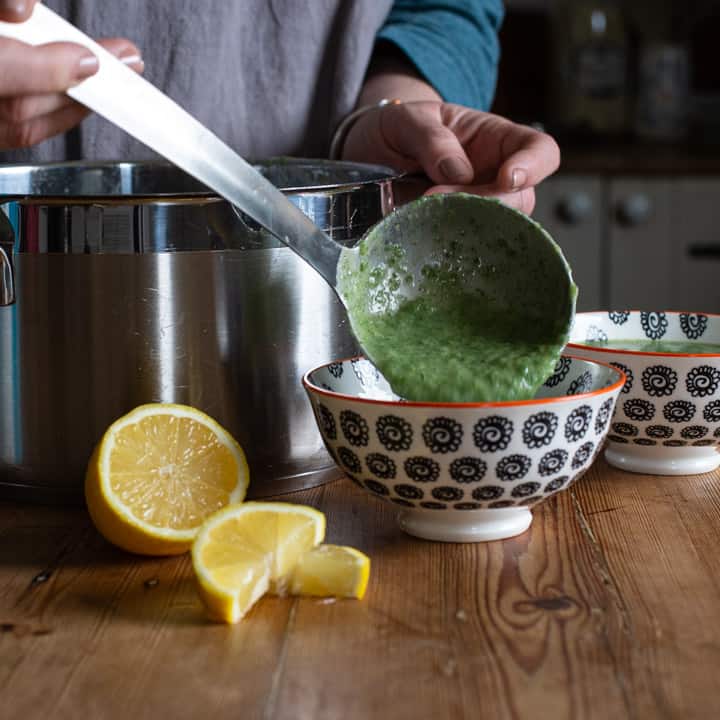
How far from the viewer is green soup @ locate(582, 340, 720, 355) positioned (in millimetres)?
960

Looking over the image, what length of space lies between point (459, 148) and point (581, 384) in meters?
0.27

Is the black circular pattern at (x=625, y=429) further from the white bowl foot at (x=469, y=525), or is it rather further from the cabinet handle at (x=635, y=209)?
the cabinet handle at (x=635, y=209)

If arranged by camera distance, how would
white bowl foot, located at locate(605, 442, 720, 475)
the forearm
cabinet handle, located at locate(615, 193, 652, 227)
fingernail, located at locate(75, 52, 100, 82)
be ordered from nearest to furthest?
fingernail, located at locate(75, 52, 100, 82)
white bowl foot, located at locate(605, 442, 720, 475)
the forearm
cabinet handle, located at locate(615, 193, 652, 227)

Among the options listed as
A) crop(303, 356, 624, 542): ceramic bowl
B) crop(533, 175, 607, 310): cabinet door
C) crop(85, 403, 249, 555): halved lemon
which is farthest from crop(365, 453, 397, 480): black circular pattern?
crop(533, 175, 607, 310): cabinet door

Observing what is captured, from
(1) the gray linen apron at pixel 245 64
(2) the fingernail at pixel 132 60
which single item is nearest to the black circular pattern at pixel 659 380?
(2) the fingernail at pixel 132 60

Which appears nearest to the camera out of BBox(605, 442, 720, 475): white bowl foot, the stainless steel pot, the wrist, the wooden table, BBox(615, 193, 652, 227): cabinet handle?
the wooden table

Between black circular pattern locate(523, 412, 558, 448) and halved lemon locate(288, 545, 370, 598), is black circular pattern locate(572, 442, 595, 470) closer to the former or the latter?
black circular pattern locate(523, 412, 558, 448)

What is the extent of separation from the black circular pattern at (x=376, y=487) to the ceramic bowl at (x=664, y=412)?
229 mm

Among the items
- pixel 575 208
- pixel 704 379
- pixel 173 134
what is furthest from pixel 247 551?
pixel 575 208

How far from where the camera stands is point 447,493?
75 centimetres

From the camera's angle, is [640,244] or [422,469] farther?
[640,244]

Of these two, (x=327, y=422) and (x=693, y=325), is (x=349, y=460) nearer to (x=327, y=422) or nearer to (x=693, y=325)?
(x=327, y=422)

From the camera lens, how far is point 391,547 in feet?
2.59

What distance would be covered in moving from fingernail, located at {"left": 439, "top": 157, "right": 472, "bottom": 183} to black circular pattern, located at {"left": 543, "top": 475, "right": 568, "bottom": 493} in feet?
1.08
